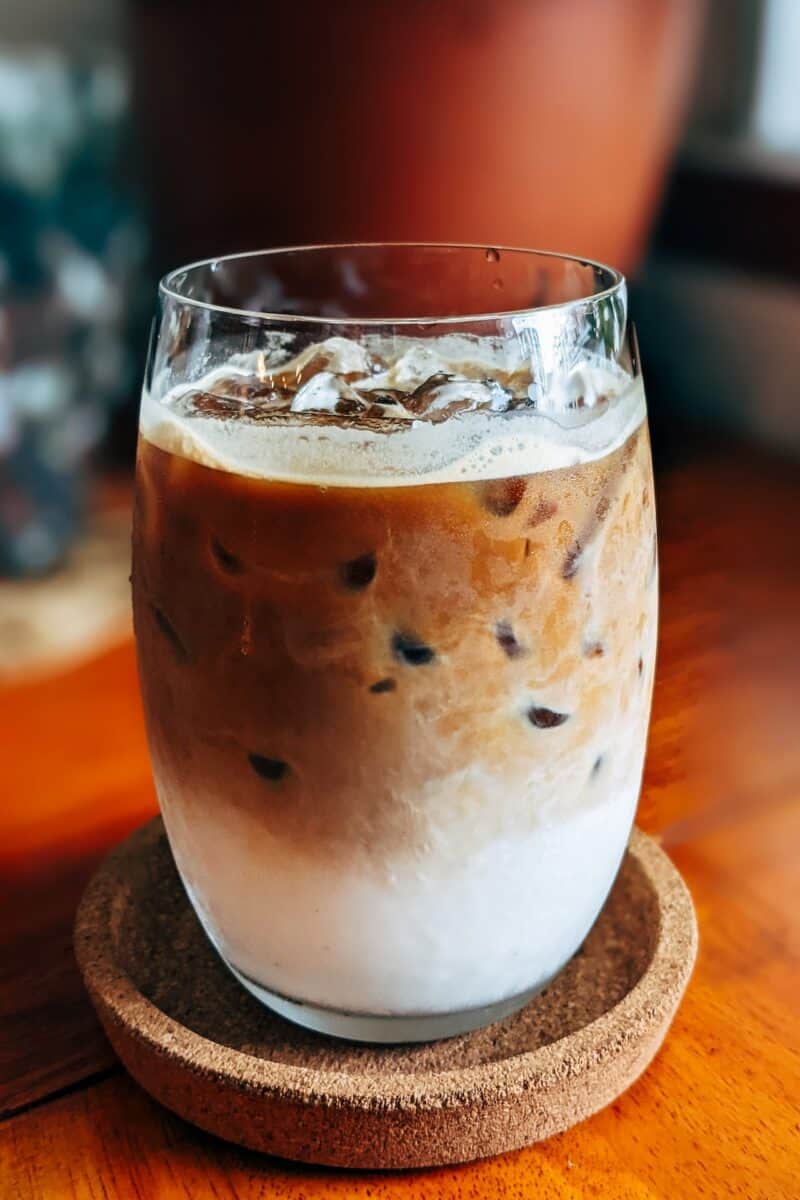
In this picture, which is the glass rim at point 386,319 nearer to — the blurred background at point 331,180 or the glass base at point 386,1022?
the glass base at point 386,1022

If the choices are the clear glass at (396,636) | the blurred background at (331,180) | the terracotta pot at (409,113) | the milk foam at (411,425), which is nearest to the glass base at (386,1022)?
the clear glass at (396,636)

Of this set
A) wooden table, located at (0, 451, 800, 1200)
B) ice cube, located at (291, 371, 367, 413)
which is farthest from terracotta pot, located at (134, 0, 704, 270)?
ice cube, located at (291, 371, 367, 413)

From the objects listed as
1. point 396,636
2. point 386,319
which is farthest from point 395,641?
point 386,319

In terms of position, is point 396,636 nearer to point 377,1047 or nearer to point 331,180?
point 377,1047

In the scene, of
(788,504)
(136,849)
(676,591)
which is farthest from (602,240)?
(136,849)

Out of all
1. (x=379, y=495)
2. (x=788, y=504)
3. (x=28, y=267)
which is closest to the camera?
(x=379, y=495)

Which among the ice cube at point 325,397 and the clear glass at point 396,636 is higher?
the ice cube at point 325,397

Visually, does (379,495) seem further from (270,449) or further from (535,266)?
(535,266)
